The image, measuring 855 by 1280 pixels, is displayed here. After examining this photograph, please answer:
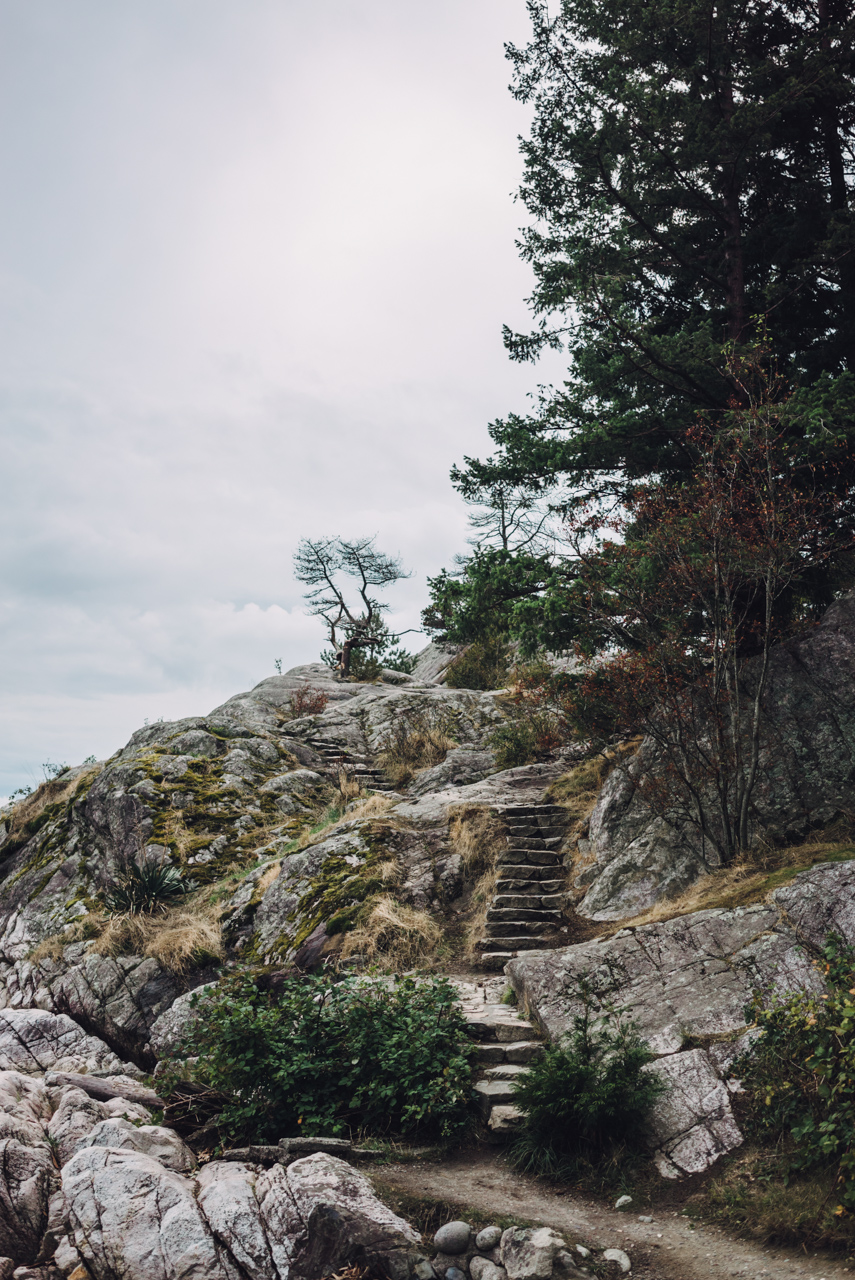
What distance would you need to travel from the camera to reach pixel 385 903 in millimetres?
9516

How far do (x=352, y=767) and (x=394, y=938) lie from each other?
29.5 feet

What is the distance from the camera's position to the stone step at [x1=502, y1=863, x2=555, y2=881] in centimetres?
1016

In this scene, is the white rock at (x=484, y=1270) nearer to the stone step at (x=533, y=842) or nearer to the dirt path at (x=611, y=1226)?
the dirt path at (x=611, y=1226)

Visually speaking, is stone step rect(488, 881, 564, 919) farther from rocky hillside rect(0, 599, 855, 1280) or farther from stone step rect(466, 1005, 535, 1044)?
stone step rect(466, 1005, 535, 1044)

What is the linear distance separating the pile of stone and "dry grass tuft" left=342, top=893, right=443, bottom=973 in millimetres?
4203

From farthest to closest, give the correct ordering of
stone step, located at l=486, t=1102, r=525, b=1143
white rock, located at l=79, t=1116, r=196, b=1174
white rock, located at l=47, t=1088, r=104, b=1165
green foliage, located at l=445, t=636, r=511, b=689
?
green foliage, located at l=445, t=636, r=511, b=689
stone step, located at l=486, t=1102, r=525, b=1143
white rock, located at l=47, t=1088, r=104, b=1165
white rock, located at l=79, t=1116, r=196, b=1174

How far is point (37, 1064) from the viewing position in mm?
9469

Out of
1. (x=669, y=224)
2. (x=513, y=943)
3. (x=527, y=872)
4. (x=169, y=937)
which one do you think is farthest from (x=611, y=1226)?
(x=669, y=224)

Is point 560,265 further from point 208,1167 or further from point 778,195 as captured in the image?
point 208,1167

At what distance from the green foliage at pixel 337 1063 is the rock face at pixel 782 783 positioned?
355 centimetres

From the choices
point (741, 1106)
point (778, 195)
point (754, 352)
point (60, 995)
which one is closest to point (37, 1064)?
point (60, 995)

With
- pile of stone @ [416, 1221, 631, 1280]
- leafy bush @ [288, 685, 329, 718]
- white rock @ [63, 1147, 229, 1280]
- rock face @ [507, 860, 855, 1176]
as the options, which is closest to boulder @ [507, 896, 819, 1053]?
rock face @ [507, 860, 855, 1176]

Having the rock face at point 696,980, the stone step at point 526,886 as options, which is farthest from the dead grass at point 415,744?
the rock face at point 696,980

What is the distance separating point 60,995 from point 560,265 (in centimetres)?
1244
